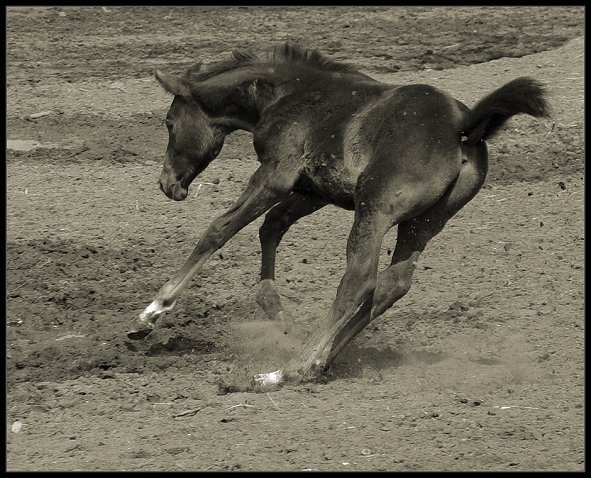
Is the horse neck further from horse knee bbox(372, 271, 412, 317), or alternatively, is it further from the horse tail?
horse knee bbox(372, 271, 412, 317)

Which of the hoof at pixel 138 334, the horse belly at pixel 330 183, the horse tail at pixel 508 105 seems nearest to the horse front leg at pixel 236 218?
the hoof at pixel 138 334

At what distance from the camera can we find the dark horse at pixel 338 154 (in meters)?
7.28

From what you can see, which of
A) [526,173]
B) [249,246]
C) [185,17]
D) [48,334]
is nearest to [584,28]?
[526,173]

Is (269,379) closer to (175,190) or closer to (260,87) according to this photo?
(175,190)

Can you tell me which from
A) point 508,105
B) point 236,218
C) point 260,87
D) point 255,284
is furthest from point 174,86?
point 508,105

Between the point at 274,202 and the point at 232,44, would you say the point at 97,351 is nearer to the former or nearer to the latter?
the point at 274,202

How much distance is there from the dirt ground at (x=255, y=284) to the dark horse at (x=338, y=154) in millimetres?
466

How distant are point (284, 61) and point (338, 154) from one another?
0.91 m

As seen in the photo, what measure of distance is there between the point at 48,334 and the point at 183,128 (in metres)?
1.69

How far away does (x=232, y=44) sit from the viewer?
47.2 feet

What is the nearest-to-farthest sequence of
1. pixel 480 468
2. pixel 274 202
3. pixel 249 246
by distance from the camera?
pixel 480 468 → pixel 274 202 → pixel 249 246

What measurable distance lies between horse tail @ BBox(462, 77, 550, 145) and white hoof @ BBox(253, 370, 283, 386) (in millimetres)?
1859

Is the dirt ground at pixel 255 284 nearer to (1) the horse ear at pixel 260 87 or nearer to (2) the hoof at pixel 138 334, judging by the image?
(2) the hoof at pixel 138 334

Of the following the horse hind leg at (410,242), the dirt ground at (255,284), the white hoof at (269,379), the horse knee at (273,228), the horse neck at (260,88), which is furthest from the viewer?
the horse knee at (273,228)
